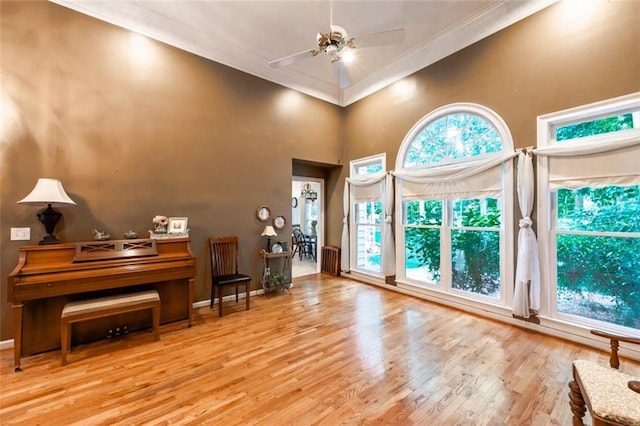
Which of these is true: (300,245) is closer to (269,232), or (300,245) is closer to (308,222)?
(308,222)

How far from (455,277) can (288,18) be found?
4.51m

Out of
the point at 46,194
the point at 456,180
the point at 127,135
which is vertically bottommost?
the point at 46,194

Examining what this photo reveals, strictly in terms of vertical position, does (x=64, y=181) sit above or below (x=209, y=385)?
above

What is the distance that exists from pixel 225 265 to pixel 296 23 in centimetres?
373

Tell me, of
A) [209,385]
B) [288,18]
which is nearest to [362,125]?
[288,18]

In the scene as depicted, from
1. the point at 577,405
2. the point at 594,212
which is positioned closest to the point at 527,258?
the point at 594,212

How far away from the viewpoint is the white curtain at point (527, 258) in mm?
3041

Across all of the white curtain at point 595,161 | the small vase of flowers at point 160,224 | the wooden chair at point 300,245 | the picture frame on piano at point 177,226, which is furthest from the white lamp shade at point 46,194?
the wooden chair at point 300,245

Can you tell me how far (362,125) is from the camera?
5.39 metres

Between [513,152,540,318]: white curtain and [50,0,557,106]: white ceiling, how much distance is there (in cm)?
206

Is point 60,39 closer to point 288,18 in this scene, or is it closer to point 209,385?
point 288,18

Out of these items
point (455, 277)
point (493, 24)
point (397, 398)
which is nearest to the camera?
point (397, 398)

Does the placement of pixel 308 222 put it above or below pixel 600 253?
above

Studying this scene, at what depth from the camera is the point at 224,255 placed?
4.02 m
